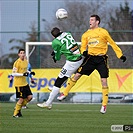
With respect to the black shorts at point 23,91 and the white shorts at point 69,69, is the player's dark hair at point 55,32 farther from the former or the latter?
the black shorts at point 23,91

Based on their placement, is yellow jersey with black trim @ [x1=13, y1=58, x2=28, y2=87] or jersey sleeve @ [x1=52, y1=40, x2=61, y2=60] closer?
jersey sleeve @ [x1=52, y1=40, x2=61, y2=60]

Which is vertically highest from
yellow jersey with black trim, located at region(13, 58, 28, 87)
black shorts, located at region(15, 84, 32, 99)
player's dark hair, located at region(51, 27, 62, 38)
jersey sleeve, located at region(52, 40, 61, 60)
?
player's dark hair, located at region(51, 27, 62, 38)

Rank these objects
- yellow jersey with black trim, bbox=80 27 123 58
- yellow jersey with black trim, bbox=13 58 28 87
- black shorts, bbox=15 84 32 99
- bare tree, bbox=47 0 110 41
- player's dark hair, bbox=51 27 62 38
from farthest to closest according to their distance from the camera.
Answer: bare tree, bbox=47 0 110 41, yellow jersey with black trim, bbox=13 58 28 87, black shorts, bbox=15 84 32 99, yellow jersey with black trim, bbox=80 27 123 58, player's dark hair, bbox=51 27 62 38

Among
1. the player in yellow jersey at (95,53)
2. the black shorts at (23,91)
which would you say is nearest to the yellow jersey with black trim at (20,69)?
the black shorts at (23,91)

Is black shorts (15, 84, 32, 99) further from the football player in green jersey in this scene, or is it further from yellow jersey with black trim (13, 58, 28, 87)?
the football player in green jersey

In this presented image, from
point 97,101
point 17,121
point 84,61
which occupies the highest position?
point 84,61

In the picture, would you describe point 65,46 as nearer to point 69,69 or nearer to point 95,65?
point 69,69

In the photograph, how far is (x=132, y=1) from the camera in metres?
33.2

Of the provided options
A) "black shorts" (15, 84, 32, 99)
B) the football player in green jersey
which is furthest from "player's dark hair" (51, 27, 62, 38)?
"black shorts" (15, 84, 32, 99)

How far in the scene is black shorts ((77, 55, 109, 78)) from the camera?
47.1 ft

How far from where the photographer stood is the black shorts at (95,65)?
47.1 ft

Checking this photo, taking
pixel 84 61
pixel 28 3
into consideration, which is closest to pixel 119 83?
pixel 28 3

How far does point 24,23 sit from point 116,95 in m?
6.64

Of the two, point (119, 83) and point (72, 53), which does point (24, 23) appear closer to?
point (119, 83)
